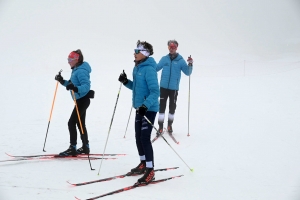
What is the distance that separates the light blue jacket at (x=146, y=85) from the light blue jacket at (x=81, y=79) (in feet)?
3.41

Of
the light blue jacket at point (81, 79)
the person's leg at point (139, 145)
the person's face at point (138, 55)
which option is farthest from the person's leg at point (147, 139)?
the light blue jacket at point (81, 79)

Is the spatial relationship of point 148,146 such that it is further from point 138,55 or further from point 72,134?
point 72,134

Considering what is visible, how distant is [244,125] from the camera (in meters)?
8.15

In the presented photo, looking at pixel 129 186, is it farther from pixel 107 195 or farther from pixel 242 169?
pixel 242 169

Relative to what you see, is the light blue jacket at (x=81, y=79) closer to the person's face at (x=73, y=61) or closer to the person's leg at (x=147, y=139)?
the person's face at (x=73, y=61)

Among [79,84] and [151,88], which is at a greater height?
[79,84]

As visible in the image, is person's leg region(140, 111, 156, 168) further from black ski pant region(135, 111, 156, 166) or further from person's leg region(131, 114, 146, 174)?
person's leg region(131, 114, 146, 174)

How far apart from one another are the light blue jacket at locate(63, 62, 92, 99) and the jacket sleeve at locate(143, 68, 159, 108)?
1353 millimetres

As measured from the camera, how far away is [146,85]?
4.23 metres

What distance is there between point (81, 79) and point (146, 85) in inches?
53.5

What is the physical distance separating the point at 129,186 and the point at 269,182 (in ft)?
6.48

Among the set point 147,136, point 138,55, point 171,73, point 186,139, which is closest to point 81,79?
point 138,55

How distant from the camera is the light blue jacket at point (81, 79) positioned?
499 centimetres

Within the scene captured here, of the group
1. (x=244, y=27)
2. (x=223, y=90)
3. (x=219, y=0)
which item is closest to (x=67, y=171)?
(x=223, y=90)
